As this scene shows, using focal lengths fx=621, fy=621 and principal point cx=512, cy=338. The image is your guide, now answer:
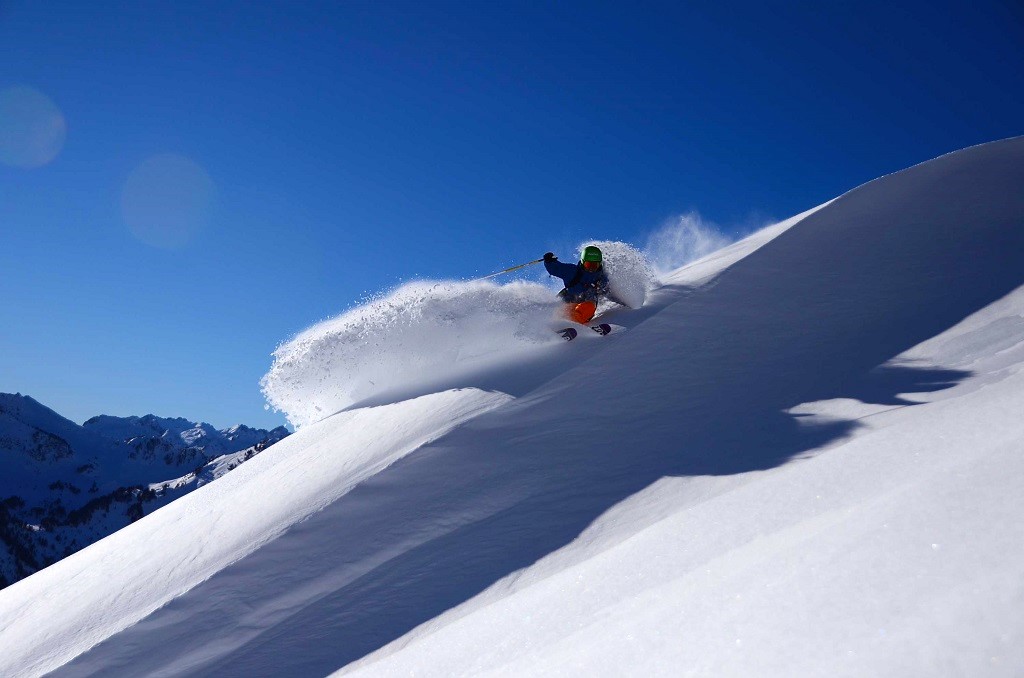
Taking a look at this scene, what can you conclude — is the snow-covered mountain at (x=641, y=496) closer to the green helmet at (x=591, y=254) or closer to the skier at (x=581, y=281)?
the skier at (x=581, y=281)

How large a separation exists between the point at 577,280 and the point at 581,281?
66mm

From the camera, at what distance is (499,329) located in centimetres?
976

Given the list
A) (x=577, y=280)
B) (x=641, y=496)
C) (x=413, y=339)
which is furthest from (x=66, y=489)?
(x=641, y=496)

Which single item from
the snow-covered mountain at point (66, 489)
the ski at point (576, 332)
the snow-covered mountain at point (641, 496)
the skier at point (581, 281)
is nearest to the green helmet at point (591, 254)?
the skier at point (581, 281)

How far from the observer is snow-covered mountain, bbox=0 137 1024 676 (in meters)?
2.15

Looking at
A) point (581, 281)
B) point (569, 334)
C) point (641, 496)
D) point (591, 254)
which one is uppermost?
point (591, 254)

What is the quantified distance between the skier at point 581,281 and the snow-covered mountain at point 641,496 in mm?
537

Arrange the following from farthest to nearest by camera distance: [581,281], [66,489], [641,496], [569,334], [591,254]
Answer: [66,489]
[591,254]
[581,281]
[569,334]
[641,496]

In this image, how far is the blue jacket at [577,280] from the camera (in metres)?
9.53

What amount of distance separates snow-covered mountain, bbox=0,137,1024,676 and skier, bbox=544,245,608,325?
→ 1.76 feet

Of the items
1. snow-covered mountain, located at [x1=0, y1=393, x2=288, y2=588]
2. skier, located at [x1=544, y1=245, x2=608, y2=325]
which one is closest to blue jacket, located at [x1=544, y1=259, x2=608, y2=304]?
skier, located at [x1=544, y1=245, x2=608, y2=325]

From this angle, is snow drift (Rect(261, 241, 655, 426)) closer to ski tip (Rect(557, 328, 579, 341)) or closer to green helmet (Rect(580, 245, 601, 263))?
ski tip (Rect(557, 328, 579, 341))

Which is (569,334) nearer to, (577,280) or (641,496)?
(577,280)

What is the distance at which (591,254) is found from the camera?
9750 mm
